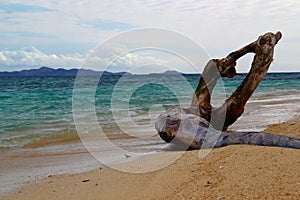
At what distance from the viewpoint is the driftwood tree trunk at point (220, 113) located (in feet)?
16.8

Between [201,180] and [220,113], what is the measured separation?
11.4 feet

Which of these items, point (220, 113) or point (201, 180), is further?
point (220, 113)

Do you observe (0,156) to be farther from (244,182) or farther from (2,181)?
(244,182)

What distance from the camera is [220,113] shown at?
7000 millimetres

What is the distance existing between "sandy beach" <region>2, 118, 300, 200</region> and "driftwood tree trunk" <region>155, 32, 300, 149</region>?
398 millimetres

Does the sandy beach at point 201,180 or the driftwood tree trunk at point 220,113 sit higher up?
the driftwood tree trunk at point 220,113

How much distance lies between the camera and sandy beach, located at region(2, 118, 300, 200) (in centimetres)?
320

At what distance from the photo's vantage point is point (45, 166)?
18.5ft

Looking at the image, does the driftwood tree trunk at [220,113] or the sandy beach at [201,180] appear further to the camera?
the driftwood tree trunk at [220,113]

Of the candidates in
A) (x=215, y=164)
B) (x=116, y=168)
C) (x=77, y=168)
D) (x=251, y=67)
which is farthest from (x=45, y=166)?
(x=251, y=67)

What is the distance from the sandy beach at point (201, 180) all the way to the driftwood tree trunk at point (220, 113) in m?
0.40

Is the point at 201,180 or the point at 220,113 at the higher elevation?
the point at 220,113

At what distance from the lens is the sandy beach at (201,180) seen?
320 centimetres

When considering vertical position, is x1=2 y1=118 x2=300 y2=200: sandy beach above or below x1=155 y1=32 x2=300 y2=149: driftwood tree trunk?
below
